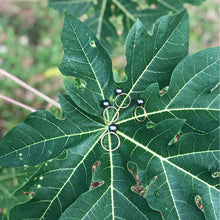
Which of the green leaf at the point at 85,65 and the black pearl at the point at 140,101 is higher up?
the green leaf at the point at 85,65

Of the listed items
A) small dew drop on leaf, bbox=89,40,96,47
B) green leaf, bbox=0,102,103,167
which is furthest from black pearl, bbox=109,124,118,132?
small dew drop on leaf, bbox=89,40,96,47

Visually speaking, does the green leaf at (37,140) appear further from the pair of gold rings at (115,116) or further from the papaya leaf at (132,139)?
the pair of gold rings at (115,116)

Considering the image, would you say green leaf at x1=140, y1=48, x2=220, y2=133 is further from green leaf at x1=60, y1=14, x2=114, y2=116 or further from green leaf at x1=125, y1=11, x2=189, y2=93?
green leaf at x1=60, y1=14, x2=114, y2=116

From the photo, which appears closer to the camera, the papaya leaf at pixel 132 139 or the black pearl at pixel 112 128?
the papaya leaf at pixel 132 139

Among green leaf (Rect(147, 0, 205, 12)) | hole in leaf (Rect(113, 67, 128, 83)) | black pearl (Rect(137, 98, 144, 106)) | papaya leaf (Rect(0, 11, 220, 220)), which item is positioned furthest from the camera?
green leaf (Rect(147, 0, 205, 12))

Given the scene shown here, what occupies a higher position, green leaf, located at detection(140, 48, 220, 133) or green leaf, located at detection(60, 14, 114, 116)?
green leaf, located at detection(60, 14, 114, 116)

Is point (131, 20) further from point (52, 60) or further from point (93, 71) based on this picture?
point (52, 60)

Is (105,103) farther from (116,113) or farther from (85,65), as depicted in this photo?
(85,65)

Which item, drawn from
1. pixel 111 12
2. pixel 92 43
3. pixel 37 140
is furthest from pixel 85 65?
pixel 111 12

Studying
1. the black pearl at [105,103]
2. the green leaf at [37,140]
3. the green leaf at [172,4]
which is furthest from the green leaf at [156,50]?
the green leaf at [172,4]
